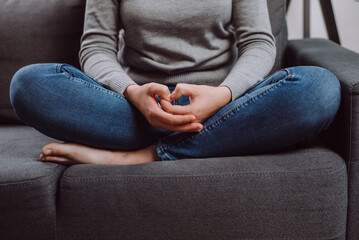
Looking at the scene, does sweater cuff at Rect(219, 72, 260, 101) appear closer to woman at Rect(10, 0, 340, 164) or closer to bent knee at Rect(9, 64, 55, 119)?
woman at Rect(10, 0, 340, 164)

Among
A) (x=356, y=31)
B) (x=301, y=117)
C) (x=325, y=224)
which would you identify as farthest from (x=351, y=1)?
(x=325, y=224)

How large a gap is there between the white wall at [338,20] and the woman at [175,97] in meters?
0.79

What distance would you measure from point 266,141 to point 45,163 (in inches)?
20.9

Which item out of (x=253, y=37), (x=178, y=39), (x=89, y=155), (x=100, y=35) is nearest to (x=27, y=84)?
(x=89, y=155)

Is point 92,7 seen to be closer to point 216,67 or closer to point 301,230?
point 216,67

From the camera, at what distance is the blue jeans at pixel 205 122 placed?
80 cm

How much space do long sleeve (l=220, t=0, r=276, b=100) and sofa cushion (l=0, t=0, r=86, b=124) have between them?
594mm

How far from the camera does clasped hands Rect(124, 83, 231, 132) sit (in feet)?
2.66

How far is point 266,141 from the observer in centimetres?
83

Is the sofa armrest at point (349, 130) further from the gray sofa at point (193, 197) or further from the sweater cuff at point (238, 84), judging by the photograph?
the sweater cuff at point (238, 84)

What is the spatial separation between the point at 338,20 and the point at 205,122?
4.17ft

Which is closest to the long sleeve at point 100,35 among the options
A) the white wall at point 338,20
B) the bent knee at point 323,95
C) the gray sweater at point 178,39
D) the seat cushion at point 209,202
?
the gray sweater at point 178,39

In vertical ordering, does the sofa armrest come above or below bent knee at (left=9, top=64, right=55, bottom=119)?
below

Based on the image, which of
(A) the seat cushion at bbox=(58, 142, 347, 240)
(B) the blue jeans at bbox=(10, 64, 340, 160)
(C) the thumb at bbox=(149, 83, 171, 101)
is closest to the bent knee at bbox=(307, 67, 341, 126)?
(B) the blue jeans at bbox=(10, 64, 340, 160)
